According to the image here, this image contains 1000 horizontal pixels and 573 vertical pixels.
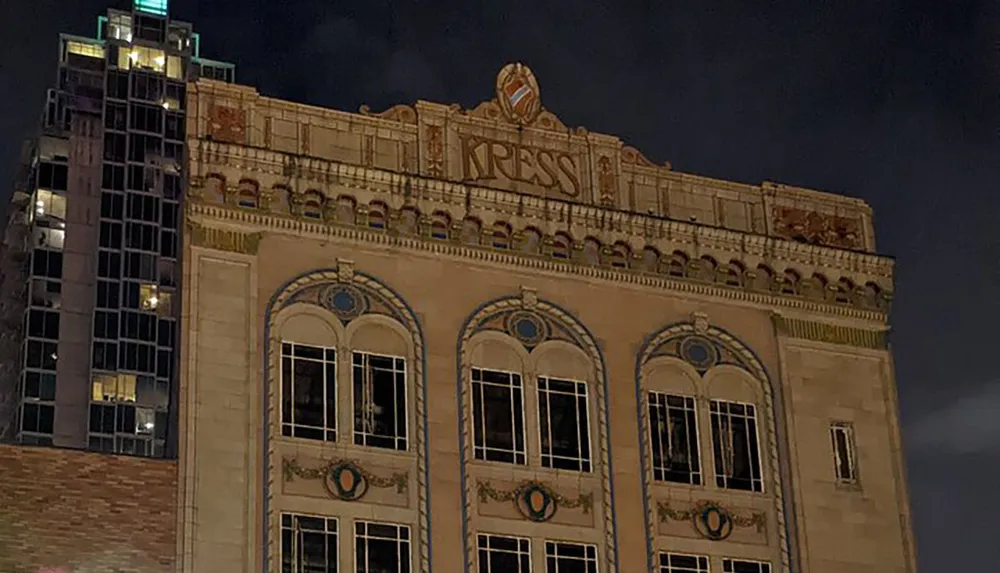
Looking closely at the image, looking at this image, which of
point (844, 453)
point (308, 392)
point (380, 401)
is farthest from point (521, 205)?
point (844, 453)

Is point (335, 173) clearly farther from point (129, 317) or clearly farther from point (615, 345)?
point (129, 317)

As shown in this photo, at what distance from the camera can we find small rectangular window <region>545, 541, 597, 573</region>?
37.8m

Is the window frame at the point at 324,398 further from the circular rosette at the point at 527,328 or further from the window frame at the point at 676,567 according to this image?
the window frame at the point at 676,567

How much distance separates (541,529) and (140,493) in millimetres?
7931

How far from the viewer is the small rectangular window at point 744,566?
39312 mm

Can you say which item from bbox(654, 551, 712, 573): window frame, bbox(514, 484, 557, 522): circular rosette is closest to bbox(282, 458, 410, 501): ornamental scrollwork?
bbox(514, 484, 557, 522): circular rosette

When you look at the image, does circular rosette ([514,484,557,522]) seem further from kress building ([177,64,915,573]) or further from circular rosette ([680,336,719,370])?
circular rosette ([680,336,719,370])

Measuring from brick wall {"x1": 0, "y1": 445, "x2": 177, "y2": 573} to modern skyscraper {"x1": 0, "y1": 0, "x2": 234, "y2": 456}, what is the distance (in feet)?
208

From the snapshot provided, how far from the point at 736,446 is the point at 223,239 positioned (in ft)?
38.1

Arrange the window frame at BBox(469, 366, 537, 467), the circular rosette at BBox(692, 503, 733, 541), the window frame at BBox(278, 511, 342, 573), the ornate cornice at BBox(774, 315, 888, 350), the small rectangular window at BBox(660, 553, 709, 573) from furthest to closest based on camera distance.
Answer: the ornate cornice at BBox(774, 315, 888, 350)
the circular rosette at BBox(692, 503, 733, 541)
the small rectangular window at BBox(660, 553, 709, 573)
the window frame at BBox(469, 366, 537, 467)
the window frame at BBox(278, 511, 342, 573)

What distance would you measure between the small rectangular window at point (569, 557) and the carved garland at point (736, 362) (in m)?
1.27

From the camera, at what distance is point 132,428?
100125mm

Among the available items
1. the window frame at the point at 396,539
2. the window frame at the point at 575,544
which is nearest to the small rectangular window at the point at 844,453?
the window frame at the point at 575,544

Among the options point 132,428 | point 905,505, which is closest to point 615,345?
point 905,505
